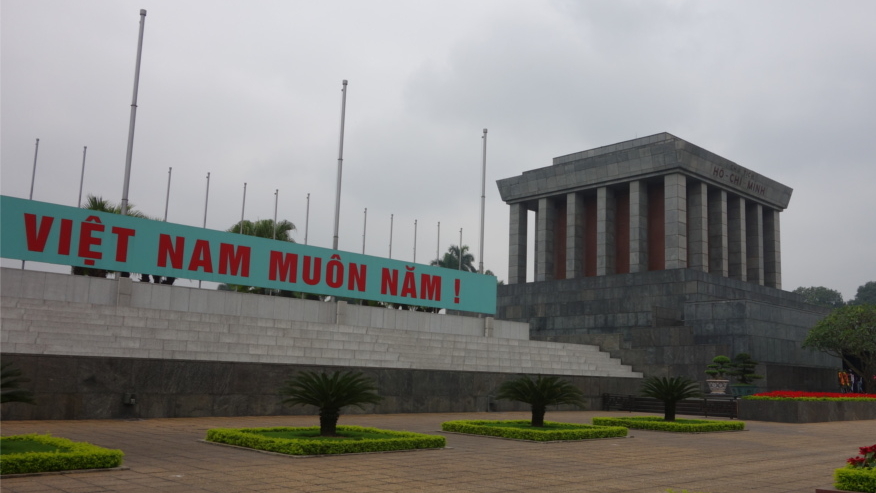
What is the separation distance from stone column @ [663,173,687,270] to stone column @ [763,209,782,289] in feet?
40.3

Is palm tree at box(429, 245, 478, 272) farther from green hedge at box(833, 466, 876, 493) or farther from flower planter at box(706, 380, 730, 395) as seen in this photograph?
green hedge at box(833, 466, 876, 493)

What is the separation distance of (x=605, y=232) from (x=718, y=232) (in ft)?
25.5

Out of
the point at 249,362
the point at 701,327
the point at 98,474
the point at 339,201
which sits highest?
the point at 339,201

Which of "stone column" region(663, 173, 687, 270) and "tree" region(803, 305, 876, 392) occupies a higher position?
"stone column" region(663, 173, 687, 270)

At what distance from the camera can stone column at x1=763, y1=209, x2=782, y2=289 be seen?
55.4 meters

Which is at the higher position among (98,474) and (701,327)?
(701,327)

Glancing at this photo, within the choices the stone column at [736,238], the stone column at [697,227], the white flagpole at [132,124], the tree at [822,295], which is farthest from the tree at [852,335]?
the tree at [822,295]

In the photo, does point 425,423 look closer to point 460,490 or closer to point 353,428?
point 353,428

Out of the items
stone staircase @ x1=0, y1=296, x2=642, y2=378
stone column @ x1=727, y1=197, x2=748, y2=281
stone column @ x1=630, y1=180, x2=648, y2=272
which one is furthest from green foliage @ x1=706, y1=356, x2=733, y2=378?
stone column @ x1=727, y1=197, x2=748, y2=281

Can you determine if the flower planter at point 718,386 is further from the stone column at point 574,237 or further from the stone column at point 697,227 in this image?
the stone column at point 574,237

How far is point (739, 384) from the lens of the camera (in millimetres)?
32844

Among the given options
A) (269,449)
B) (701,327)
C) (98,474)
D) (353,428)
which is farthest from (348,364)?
(701,327)

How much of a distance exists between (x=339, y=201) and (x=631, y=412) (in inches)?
583

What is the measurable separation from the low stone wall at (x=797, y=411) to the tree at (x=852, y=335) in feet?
22.5
